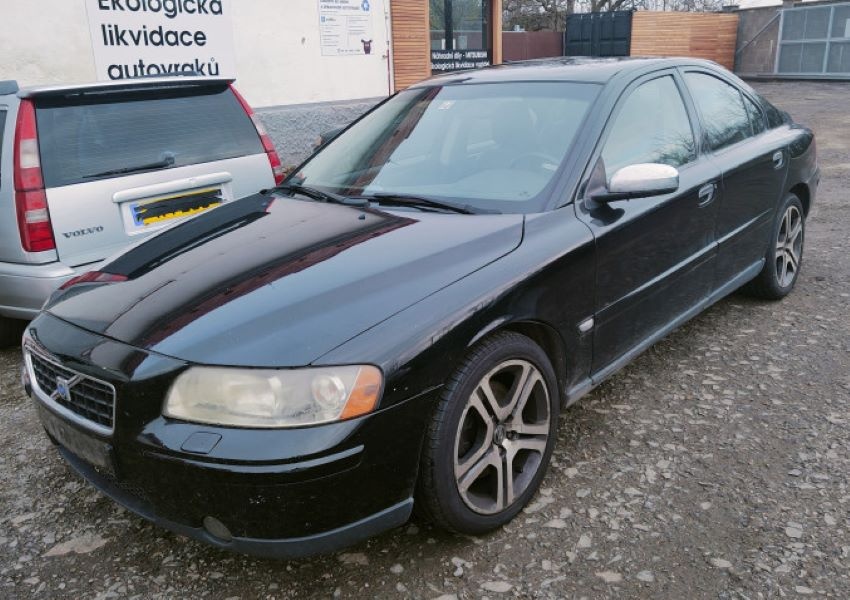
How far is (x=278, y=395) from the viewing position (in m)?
2.08

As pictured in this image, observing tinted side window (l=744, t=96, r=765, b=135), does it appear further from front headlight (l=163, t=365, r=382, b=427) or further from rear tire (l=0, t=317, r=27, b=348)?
rear tire (l=0, t=317, r=27, b=348)

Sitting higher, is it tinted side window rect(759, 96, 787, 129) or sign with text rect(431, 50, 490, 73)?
sign with text rect(431, 50, 490, 73)

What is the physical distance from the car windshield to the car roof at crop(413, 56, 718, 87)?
0.07 meters

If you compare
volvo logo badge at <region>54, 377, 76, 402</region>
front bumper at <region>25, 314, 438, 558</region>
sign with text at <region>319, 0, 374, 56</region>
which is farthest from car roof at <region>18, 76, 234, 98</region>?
sign with text at <region>319, 0, 374, 56</region>

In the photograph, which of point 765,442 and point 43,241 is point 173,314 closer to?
point 43,241

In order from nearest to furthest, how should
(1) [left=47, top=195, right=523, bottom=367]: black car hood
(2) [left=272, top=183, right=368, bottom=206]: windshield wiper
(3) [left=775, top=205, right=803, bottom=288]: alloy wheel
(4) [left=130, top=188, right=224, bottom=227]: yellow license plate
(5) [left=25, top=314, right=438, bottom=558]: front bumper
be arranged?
(5) [left=25, top=314, right=438, bottom=558]: front bumper, (1) [left=47, top=195, right=523, bottom=367]: black car hood, (2) [left=272, top=183, right=368, bottom=206]: windshield wiper, (4) [left=130, top=188, right=224, bottom=227]: yellow license plate, (3) [left=775, top=205, right=803, bottom=288]: alloy wheel

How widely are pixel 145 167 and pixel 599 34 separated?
21.3 m

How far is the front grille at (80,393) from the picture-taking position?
7.46 ft

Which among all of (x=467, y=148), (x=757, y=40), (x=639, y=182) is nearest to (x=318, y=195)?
(x=467, y=148)

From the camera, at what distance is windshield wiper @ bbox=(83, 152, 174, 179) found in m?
4.16

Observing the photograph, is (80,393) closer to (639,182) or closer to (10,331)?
(639,182)

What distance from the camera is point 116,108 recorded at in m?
4.37

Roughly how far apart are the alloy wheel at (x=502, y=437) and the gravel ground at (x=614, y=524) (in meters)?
0.16

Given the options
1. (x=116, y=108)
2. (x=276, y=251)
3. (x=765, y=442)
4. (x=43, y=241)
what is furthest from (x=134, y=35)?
(x=765, y=442)
